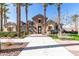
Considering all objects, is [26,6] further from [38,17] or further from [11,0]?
[11,0]

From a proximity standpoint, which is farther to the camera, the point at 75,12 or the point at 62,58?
the point at 75,12

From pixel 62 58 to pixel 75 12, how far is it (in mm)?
38451

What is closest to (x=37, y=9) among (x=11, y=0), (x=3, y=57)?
(x=11, y=0)

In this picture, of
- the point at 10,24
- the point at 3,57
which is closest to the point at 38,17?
the point at 10,24

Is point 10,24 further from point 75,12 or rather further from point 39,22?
point 75,12

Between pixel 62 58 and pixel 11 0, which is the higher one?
pixel 11 0

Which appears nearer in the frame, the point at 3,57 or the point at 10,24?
the point at 3,57

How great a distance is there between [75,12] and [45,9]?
308 inches

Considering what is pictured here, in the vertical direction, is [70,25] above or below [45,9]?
below

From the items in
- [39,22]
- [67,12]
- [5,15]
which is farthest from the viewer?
[5,15]

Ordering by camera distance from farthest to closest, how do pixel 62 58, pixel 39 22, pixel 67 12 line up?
pixel 39 22 → pixel 67 12 → pixel 62 58

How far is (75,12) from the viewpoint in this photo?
156ft

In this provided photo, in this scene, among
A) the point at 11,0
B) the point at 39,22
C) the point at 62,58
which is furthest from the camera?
the point at 39,22

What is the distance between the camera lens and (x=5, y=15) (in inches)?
2265
